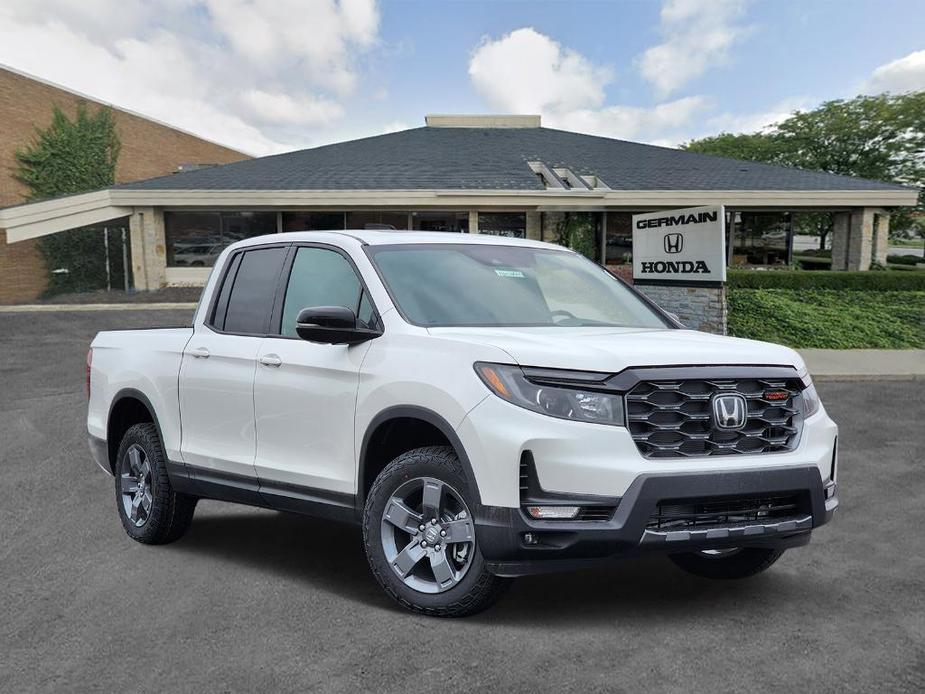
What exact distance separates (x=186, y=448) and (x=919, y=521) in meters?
5.05

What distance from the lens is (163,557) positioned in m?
6.09

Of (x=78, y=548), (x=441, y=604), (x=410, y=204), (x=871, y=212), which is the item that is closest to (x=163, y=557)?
(x=78, y=548)

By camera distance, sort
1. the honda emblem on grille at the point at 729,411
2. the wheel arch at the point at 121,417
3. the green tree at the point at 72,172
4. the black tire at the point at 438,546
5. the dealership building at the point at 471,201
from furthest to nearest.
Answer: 1. the green tree at the point at 72,172
2. the dealership building at the point at 471,201
3. the wheel arch at the point at 121,417
4. the black tire at the point at 438,546
5. the honda emblem on grille at the point at 729,411

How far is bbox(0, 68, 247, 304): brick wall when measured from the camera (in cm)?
3806

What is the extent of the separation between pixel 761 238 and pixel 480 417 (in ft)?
110

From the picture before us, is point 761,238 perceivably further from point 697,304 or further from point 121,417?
point 121,417

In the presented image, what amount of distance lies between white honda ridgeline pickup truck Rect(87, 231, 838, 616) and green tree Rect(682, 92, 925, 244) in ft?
143

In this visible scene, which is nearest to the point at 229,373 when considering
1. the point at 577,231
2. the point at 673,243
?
the point at 673,243

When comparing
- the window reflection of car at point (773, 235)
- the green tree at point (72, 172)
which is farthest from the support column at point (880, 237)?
the green tree at point (72, 172)

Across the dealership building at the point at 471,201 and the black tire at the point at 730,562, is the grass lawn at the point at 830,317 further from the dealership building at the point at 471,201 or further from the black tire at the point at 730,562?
the black tire at the point at 730,562

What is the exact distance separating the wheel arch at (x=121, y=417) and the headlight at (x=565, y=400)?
345cm

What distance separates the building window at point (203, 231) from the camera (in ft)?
112

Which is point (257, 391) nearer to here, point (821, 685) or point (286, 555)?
point (286, 555)

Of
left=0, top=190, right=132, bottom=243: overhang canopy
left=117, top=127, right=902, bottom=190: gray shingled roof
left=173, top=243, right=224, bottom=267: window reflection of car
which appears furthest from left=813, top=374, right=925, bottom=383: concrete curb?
left=0, top=190, right=132, bottom=243: overhang canopy
